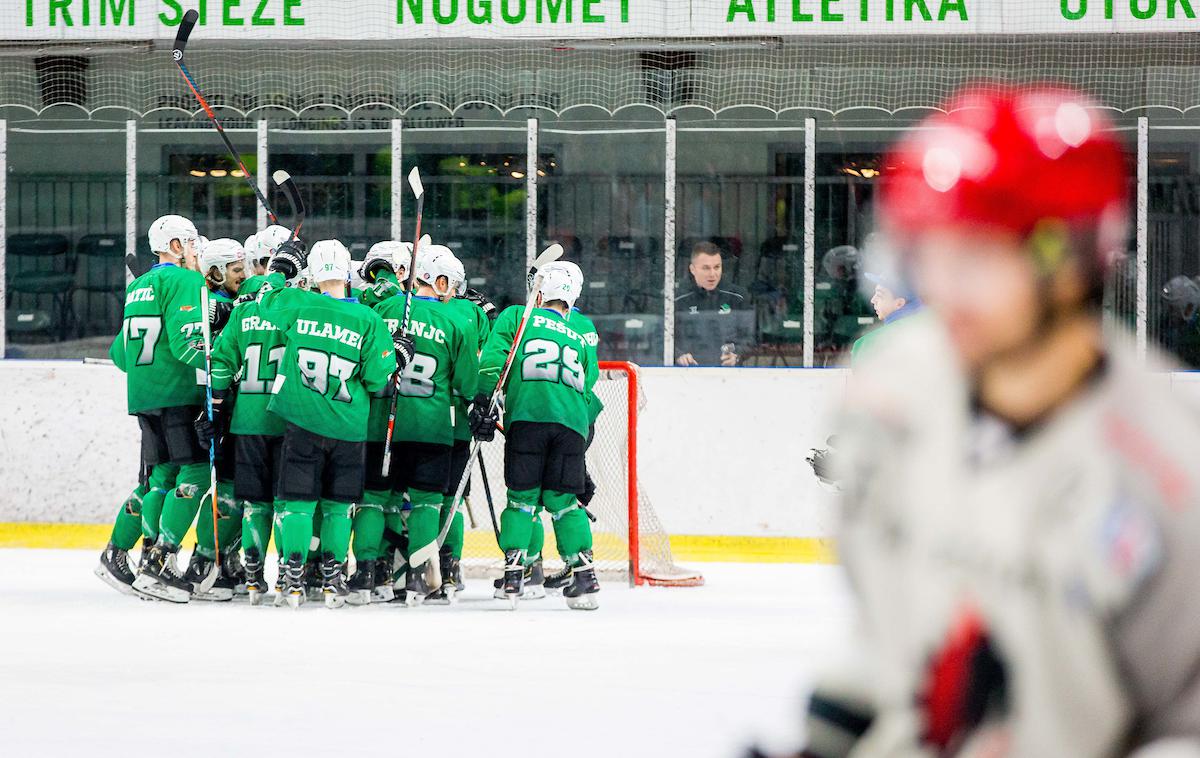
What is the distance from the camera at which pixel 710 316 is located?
34.2 feet

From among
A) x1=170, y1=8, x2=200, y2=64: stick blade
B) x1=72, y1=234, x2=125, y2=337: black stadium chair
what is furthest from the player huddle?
x1=72, y1=234, x2=125, y2=337: black stadium chair

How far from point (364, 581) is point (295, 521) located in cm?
50

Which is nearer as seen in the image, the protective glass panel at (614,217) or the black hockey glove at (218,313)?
the black hockey glove at (218,313)

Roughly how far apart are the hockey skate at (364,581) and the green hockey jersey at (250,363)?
2.13 feet

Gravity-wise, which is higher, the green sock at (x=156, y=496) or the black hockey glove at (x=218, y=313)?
the black hockey glove at (x=218, y=313)

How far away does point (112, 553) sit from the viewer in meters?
7.34

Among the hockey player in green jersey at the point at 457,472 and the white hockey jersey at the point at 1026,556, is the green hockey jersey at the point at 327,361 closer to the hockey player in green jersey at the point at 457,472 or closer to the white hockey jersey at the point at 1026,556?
the hockey player in green jersey at the point at 457,472

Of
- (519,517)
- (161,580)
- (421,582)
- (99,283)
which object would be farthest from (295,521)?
(99,283)

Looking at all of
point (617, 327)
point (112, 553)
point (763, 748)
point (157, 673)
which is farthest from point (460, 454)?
point (763, 748)

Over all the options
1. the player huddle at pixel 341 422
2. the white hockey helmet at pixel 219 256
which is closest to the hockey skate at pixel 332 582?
the player huddle at pixel 341 422

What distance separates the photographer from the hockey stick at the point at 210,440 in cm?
712

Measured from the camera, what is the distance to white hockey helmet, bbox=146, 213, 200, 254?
291 inches

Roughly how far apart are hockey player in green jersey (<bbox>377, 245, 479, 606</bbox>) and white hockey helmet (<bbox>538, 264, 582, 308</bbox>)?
0.38 m

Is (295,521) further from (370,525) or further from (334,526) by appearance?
(370,525)
